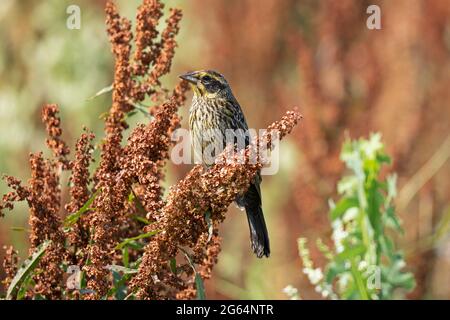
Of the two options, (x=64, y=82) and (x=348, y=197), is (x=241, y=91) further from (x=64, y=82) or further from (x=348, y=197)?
(x=348, y=197)

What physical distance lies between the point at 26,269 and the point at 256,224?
4.40ft

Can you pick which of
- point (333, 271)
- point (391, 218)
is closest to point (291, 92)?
point (391, 218)

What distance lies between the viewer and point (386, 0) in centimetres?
1145

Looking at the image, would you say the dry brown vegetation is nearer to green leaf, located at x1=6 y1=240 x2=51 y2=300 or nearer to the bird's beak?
green leaf, located at x1=6 y1=240 x2=51 y2=300

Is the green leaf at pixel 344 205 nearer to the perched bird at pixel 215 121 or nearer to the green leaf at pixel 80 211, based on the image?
the perched bird at pixel 215 121

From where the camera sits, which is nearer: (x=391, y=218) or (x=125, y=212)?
(x=125, y=212)

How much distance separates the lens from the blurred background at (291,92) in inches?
336

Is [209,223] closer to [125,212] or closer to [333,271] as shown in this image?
[125,212]

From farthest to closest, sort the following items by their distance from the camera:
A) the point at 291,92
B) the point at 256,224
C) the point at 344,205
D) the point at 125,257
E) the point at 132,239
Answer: the point at 291,92 < the point at 344,205 < the point at 256,224 < the point at 125,257 < the point at 132,239

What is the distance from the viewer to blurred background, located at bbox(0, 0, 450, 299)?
855cm

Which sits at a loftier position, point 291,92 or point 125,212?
point 291,92

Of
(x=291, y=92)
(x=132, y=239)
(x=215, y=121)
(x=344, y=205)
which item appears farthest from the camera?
(x=291, y=92)

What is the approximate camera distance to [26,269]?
3.44 metres

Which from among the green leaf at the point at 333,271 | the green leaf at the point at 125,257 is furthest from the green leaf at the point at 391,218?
the green leaf at the point at 125,257
